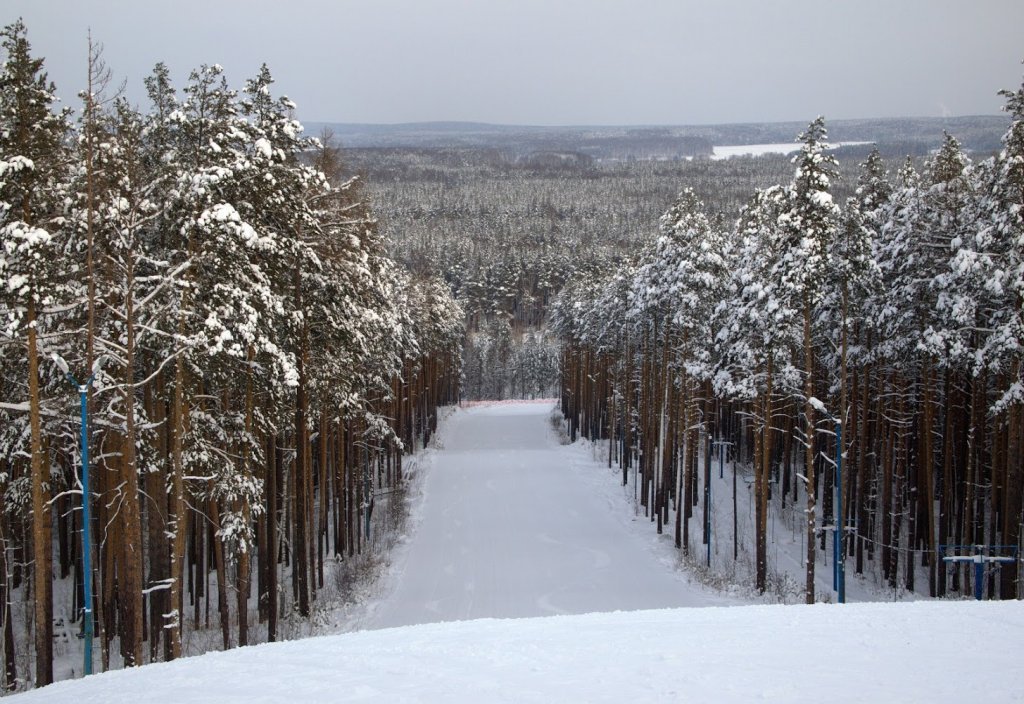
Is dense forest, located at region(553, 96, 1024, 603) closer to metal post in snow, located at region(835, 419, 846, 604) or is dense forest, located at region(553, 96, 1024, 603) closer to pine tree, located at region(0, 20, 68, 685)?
metal post in snow, located at region(835, 419, 846, 604)

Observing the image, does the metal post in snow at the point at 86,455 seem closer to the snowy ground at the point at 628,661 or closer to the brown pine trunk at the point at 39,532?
the brown pine trunk at the point at 39,532

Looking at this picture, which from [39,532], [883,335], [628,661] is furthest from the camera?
[883,335]

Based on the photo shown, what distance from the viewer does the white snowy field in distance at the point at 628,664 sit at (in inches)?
367

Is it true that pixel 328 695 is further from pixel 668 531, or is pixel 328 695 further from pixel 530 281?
pixel 530 281

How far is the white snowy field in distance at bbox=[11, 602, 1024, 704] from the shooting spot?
9.33 meters

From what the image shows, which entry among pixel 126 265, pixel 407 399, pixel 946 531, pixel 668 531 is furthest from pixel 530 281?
pixel 126 265

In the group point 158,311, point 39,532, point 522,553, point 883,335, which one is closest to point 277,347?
point 158,311

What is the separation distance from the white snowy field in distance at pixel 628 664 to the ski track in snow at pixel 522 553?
10.1 meters

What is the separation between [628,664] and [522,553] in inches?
793

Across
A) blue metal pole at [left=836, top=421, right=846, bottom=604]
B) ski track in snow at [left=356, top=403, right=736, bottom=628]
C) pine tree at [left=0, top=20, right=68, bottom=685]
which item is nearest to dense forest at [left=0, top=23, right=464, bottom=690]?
pine tree at [left=0, top=20, right=68, bottom=685]

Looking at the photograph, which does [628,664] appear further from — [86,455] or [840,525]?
[840,525]

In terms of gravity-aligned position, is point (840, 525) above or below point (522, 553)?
above

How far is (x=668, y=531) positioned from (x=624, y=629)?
70.0 ft

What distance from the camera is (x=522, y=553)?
30.3 metres
